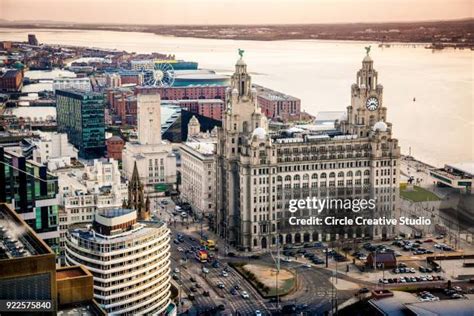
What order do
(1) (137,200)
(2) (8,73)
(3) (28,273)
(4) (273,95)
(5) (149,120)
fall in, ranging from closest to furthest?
(3) (28,273)
(1) (137,200)
(2) (8,73)
(5) (149,120)
(4) (273,95)

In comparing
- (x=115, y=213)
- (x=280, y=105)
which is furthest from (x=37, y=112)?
(x=115, y=213)

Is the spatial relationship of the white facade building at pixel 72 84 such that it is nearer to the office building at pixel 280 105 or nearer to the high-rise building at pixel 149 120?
the high-rise building at pixel 149 120

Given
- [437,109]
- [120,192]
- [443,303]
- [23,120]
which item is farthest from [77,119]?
[443,303]

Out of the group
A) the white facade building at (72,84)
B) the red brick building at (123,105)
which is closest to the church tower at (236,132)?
the white facade building at (72,84)

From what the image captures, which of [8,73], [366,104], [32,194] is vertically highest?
[8,73]

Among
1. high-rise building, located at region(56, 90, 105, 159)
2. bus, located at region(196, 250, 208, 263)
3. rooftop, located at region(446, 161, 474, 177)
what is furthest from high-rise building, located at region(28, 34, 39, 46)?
rooftop, located at region(446, 161, 474, 177)

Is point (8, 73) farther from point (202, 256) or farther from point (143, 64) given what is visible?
point (202, 256)
